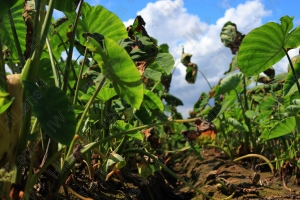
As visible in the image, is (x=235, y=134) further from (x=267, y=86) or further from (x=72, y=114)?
(x=72, y=114)

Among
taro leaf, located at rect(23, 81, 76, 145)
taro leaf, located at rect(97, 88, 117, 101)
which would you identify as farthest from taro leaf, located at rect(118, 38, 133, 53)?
taro leaf, located at rect(23, 81, 76, 145)

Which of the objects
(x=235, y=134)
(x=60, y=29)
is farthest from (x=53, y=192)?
(x=235, y=134)

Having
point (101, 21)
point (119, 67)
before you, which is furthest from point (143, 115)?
point (119, 67)

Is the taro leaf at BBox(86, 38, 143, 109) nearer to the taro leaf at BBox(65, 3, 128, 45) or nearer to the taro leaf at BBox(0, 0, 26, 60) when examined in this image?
the taro leaf at BBox(65, 3, 128, 45)

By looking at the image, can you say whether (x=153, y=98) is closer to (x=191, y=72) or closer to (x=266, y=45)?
(x=266, y=45)

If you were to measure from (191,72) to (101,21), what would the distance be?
3.79 feet

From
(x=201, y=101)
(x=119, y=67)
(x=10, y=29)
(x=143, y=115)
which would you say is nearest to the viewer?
(x=119, y=67)

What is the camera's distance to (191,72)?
258cm

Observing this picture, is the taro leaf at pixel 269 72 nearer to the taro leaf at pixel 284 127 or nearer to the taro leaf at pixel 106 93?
the taro leaf at pixel 284 127

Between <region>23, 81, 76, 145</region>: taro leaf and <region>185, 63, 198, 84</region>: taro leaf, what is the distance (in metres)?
1.66

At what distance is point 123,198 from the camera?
158cm

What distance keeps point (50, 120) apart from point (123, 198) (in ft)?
2.67

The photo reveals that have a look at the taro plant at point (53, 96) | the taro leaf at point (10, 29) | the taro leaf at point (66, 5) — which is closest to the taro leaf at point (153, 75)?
the taro plant at point (53, 96)

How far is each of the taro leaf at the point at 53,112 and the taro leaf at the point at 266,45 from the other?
0.79 m
